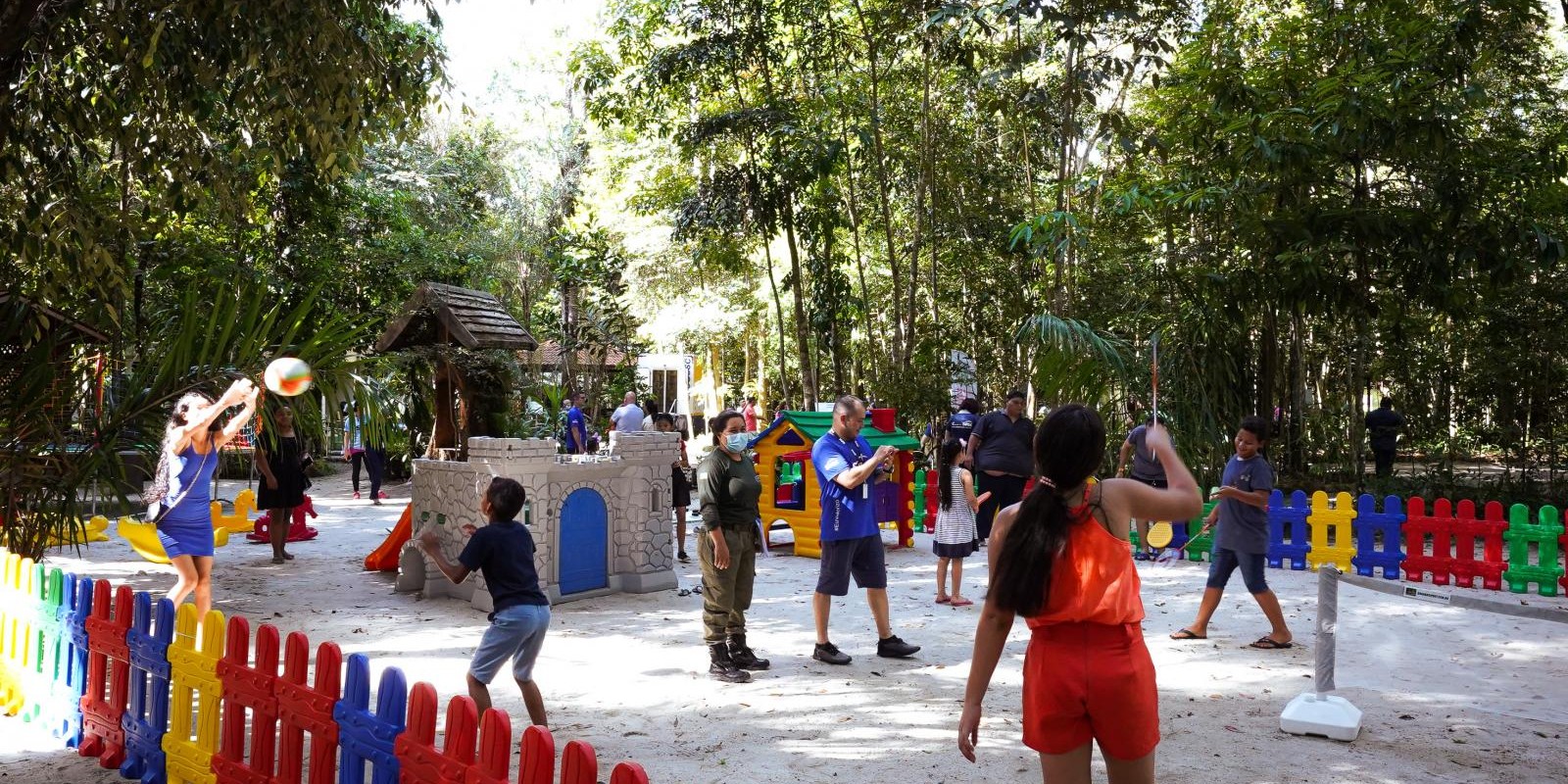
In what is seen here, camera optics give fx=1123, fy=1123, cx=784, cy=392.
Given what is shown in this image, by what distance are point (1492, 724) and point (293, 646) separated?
18.5 ft

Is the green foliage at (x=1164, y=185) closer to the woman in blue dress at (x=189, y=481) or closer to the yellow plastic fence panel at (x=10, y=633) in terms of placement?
the woman in blue dress at (x=189, y=481)

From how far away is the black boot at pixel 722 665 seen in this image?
21.4 ft

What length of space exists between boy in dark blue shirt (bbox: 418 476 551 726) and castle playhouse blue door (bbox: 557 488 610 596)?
4.04 m

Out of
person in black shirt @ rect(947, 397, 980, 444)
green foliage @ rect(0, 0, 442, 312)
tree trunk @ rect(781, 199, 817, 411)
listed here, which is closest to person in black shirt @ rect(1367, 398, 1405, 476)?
tree trunk @ rect(781, 199, 817, 411)

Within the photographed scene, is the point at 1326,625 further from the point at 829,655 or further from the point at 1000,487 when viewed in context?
the point at 1000,487

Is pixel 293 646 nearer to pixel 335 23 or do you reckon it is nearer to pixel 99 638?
pixel 99 638

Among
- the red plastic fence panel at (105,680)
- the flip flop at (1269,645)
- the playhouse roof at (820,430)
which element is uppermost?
the playhouse roof at (820,430)

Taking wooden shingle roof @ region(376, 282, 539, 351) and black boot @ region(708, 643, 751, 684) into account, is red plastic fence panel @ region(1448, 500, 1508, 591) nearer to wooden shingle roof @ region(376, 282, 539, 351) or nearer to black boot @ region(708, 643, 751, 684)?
black boot @ region(708, 643, 751, 684)

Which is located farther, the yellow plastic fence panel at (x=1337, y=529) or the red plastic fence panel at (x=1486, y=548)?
the yellow plastic fence panel at (x=1337, y=529)

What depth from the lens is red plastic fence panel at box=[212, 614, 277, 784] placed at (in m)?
3.92

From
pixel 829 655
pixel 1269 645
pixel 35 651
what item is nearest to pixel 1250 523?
pixel 1269 645

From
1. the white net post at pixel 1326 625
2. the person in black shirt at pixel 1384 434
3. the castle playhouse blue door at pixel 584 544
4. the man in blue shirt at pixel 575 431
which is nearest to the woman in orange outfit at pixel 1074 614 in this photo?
the white net post at pixel 1326 625

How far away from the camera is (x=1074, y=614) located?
9.52 ft

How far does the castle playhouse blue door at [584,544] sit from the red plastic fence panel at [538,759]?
6.11 metres
